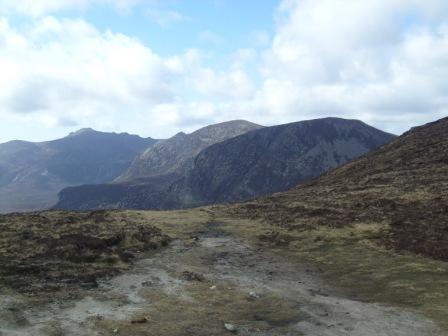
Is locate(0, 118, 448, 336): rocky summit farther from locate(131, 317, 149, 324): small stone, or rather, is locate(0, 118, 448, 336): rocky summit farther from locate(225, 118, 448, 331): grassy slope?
locate(225, 118, 448, 331): grassy slope

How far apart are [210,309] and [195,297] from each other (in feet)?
8.78

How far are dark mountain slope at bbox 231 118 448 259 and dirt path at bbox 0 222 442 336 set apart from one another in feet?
41.7

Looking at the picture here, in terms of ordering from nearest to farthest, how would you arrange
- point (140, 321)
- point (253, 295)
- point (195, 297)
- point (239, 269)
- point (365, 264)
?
1. point (140, 321)
2. point (195, 297)
3. point (253, 295)
4. point (365, 264)
5. point (239, 269)

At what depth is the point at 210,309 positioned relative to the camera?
2842 cm

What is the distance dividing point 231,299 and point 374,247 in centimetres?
1789

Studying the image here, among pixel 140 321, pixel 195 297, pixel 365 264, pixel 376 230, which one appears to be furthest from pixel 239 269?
pixel 376 230

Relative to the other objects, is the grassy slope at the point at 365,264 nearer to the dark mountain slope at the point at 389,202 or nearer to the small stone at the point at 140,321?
the dark mountain slope at the point at 389,202

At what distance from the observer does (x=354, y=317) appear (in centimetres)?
2716

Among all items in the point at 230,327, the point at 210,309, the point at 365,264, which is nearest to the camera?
the point at 230,327

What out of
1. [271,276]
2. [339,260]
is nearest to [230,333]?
[271,276]

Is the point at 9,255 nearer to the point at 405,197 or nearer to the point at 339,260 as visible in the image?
the point at 339,260

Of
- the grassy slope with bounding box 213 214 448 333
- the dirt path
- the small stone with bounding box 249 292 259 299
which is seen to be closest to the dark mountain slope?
the grassy slope with bounding box 213 214 448 333

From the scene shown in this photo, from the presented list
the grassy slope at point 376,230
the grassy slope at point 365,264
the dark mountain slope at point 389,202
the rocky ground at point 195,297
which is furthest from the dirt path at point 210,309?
the dark mountain slope at point 389,202

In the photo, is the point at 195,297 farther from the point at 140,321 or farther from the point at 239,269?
the point at 239,269
